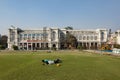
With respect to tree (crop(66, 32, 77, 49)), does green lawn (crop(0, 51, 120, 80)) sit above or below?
below

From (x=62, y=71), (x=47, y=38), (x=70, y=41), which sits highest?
(x=47, y=38)

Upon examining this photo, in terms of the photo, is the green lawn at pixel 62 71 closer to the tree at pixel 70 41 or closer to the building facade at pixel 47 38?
the tree at pixel 70 41

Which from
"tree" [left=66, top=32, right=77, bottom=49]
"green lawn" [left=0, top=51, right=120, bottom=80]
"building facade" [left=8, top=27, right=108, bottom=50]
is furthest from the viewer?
"building facade" [left=8, top=27, right=108, bottom=50]

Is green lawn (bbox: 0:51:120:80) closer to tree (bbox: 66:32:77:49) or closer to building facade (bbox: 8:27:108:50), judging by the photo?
tree (bbox: 66:32:77:49)

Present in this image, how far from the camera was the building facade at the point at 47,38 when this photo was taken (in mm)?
141125

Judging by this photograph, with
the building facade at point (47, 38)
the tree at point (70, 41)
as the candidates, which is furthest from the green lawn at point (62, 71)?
the building facade at point (47, 38)

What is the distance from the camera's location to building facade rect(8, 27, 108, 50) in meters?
141

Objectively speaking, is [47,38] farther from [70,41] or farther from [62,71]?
Answer: [62,71]

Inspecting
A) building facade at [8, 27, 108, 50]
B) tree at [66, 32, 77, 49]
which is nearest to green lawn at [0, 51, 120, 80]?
tree at [66, 32, 77, 49]

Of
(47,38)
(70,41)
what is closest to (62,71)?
(70,41)

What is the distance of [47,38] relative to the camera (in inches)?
5674

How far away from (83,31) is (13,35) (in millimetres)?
45082

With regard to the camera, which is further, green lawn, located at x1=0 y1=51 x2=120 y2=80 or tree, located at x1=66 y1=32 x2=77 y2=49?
tree, located at x1=66 y1=32 x2=77 y2=49

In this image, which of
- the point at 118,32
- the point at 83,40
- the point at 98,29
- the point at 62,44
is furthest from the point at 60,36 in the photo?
the point at 118,32
